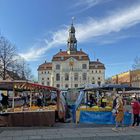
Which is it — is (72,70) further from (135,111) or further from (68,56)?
(135,111)

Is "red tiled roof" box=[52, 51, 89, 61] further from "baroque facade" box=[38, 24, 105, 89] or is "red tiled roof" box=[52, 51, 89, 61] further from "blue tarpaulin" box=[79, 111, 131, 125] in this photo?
"blue tarpaulin" box=[79, 111, 131, 125]

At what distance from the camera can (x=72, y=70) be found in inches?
6767

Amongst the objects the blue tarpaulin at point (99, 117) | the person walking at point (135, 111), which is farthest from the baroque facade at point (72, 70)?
the person walking at point (135, 111)

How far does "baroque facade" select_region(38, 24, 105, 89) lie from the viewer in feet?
557

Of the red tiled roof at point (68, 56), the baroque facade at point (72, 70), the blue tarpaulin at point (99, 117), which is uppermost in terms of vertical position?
the red tiled roof at point (68, 56)

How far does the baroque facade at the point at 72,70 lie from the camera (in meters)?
170

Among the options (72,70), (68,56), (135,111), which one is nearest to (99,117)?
(135,111)

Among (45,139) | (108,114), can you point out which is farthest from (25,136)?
(108,114)

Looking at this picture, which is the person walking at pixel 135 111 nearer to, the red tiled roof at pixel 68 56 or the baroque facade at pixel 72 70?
the baroque facade at pixel 72 70

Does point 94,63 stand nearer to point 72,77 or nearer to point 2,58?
point 72,77

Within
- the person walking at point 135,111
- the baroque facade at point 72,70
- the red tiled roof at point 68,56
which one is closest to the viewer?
the person walking at point 135,111

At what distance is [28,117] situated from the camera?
21.5 meters

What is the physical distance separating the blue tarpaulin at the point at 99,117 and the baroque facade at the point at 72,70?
14345 cm

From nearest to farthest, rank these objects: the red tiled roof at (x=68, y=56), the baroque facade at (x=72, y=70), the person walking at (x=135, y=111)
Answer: the person walking at (x=135, y=111)
the baroque facade at (x=72, y=70)
the red tiled roof at (x=68, y=56)
